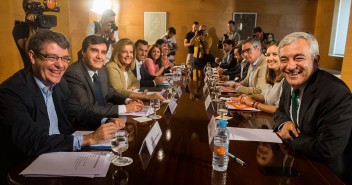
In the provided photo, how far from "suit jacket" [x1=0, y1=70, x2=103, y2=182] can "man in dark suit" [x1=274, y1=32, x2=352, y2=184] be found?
3.71 feet

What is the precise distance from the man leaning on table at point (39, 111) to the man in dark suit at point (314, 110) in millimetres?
958

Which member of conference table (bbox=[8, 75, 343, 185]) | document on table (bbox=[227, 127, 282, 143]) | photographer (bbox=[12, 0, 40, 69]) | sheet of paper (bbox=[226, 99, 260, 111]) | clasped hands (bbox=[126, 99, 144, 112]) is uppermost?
photographer (bbox=[12, 0, 40, 69])

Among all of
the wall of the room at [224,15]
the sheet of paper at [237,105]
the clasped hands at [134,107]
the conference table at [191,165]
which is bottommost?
the conference table at [191,165]

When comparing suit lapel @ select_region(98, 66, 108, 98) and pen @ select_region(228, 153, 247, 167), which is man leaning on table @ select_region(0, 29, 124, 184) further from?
suit lapel @ select_region(98, 66, 108, 98)

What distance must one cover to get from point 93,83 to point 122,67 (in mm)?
841

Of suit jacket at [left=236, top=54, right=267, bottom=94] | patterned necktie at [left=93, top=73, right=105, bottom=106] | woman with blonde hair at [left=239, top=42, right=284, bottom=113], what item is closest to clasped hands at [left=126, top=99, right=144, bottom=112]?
patterned necktie at [left=93, top=73, right=105, bottom=106]

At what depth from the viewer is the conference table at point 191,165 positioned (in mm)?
1030

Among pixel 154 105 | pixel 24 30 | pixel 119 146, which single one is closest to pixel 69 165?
pixel 119 146

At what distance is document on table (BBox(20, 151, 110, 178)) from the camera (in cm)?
104

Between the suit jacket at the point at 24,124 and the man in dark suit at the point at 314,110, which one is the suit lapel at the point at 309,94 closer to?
the man in dark suit at the point at 314,110

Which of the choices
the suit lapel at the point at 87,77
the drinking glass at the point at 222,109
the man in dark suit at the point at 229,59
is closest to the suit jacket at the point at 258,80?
the drinking glass at the point at 222,109

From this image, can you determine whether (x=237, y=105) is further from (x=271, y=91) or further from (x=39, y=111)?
(x=39, y=111)

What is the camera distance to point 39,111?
4.62ft

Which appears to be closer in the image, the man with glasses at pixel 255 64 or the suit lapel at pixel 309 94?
the suit lapel at pixel 309 94
